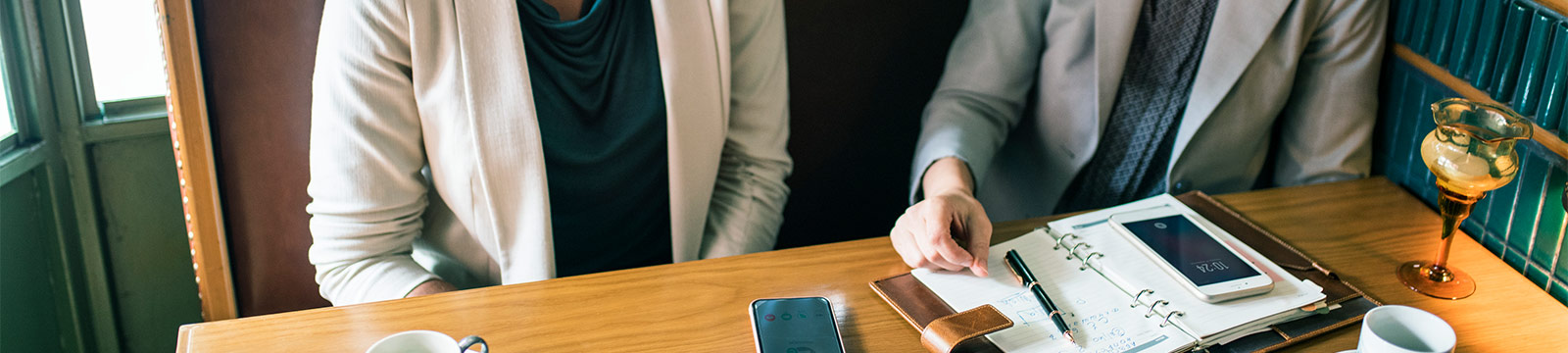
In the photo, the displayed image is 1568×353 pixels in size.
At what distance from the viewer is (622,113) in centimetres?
134

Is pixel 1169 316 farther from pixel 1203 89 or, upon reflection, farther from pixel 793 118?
pixel 793 118

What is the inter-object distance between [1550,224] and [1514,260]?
65 mm

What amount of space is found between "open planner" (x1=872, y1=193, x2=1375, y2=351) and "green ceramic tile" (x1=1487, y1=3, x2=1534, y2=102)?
0.35 m

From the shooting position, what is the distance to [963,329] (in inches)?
36.1

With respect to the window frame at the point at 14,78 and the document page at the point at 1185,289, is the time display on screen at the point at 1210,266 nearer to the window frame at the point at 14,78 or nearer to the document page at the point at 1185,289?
the document page at the point at 1185,289

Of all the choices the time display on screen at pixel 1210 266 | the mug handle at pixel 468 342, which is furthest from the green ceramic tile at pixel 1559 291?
the mug handle at pixel 468 342

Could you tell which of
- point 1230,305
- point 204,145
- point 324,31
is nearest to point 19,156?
point 204,145

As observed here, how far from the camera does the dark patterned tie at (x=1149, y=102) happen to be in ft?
4.56

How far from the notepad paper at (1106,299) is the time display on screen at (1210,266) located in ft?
0.12

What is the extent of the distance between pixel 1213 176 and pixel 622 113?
90 cm

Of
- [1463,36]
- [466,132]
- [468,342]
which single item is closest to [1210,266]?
[1463,36]

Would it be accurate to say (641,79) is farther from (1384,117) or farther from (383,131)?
(1384,117)

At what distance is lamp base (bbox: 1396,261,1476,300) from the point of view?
1056 millimetres

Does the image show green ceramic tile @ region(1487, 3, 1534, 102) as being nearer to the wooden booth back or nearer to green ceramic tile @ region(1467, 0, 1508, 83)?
green ceramic tile @ region(1467, 0, 1508, 83)
